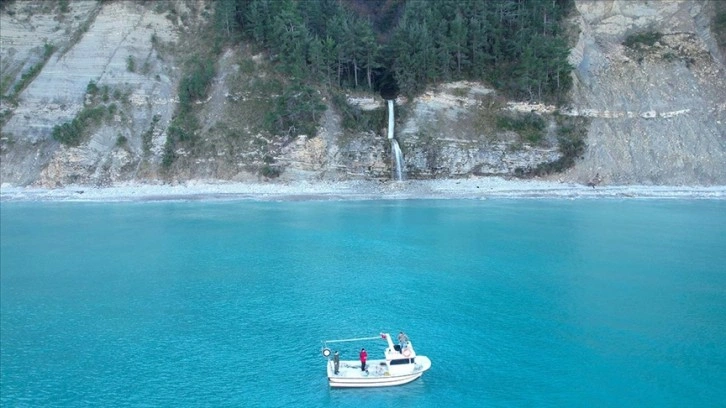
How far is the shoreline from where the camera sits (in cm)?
5134

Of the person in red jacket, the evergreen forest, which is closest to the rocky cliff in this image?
the evergreen forest

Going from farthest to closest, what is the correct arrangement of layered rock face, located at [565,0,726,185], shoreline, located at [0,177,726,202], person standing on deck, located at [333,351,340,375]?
layered rock face, located at [565,0,726,185]
shoreline, located at [0,177,726,202]
person standing on deck, located at [333,351,340,375]

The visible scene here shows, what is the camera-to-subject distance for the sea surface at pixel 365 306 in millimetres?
19734

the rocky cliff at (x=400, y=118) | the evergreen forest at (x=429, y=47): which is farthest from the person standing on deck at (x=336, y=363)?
the evergreen forest at (x=429, y=47)

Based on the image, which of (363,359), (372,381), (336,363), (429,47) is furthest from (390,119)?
(372,381)

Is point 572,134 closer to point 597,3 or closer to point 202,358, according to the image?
point 597,3

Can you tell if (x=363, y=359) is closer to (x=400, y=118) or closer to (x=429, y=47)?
(x=400, y=118)

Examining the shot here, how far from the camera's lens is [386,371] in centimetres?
2009

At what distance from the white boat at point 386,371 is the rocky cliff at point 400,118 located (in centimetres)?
3605

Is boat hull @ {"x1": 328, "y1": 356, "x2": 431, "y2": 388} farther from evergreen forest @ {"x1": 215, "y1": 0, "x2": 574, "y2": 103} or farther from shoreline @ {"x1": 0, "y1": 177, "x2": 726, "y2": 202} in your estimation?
evergreen forest @ {"x1": 215, "y1": 0, "x2": 574, "y2": 103}

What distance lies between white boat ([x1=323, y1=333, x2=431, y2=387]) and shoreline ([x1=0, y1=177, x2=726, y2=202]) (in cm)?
3156

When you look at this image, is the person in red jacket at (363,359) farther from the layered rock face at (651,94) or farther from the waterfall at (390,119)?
the layered rock face at (651,94)

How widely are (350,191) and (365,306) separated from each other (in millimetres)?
27697

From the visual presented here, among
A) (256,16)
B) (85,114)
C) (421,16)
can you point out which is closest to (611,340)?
(421,16)
